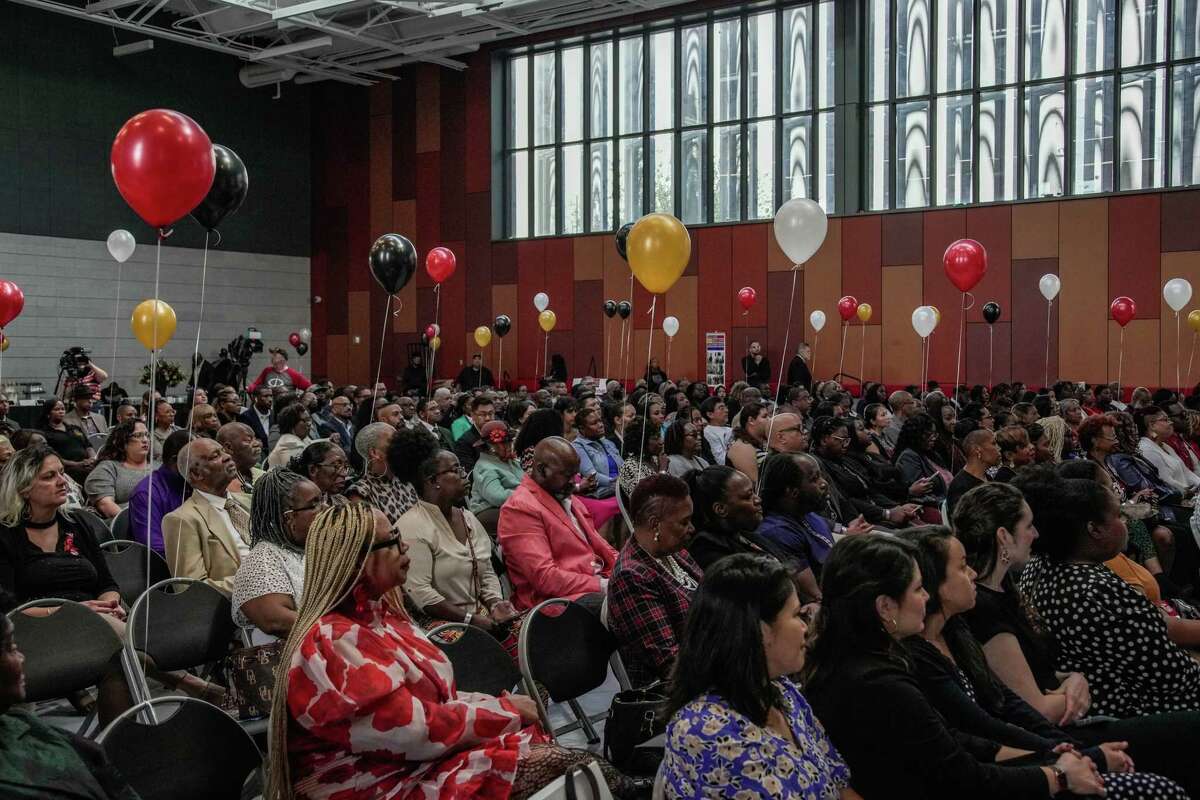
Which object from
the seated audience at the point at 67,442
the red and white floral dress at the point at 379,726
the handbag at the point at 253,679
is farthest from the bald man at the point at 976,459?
the seated audience at the point at 67,442

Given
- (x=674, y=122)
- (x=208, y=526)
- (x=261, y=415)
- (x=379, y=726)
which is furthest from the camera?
(x=674, y=122)

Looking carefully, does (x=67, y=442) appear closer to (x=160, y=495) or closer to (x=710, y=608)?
(x=160, y=495)

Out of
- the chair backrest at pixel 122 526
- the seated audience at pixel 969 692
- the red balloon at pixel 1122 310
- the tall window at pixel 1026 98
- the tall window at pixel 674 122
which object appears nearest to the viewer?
the seated audience at pixel 969 692

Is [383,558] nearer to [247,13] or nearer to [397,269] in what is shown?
[397,269]

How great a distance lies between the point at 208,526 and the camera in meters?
4.01

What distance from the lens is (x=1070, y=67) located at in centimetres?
1436

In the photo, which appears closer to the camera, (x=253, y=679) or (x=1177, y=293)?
(x=253, y=679)

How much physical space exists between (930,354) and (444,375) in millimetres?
8723

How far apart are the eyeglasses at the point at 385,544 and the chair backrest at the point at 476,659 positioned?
61 cm

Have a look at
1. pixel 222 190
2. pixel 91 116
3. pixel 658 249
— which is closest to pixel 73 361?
pixel 91 116

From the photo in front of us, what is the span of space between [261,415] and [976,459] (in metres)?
6.83

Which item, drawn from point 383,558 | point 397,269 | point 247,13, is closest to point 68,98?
point 247,13

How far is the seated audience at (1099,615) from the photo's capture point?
2.85 metres

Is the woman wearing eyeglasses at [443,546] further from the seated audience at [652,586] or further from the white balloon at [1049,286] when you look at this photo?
the white balloon at [1049,286]
